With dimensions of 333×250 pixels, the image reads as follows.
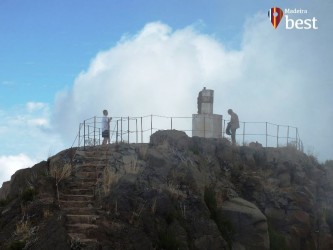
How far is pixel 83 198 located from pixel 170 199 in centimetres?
281

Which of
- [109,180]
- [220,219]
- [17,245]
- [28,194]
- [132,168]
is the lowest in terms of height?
[17,245]

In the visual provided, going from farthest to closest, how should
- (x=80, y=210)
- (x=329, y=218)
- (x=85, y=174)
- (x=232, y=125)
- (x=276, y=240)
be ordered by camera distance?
1. (x=232, y=125)
2. (x=329, y=218)
3. (x=276, y=240)
4. (x=85, y=174)
5. (x=80, y=210)

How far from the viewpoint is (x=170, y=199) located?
14.3 m

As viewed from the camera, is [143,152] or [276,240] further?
[143,152]

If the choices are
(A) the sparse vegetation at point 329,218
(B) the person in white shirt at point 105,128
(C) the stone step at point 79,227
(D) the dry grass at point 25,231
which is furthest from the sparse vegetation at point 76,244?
(A) the sparse vegetation at point 329,218

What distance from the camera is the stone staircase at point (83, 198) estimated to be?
473 inches

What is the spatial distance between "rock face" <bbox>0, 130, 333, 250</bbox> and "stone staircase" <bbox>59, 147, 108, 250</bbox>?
0.03 meters

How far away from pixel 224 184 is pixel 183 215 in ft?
12.5

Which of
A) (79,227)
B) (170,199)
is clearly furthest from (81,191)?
(170,199)

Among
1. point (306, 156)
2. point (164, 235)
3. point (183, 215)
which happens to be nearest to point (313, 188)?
point (306, 156)

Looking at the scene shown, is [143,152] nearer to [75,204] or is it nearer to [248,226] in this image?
[75,204]

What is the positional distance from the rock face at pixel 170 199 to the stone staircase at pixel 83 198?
32mm

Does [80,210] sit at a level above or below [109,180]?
below

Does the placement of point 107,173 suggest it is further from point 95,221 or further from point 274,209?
point 274,209
